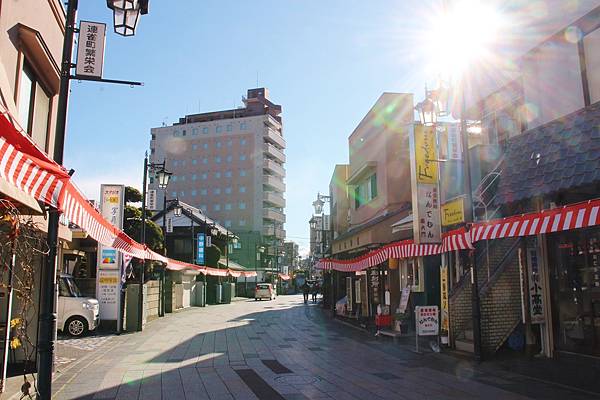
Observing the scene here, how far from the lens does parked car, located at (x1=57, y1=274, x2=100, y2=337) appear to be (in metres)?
16.6

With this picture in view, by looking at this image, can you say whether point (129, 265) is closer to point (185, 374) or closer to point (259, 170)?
point (185, 374)

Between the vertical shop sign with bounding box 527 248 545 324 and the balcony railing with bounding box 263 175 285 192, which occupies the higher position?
the balcony railing with bounding box 263 175 285 192

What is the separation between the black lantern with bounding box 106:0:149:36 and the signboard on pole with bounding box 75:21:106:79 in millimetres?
1283

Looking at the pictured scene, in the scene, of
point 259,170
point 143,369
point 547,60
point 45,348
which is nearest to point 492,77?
point 547,60

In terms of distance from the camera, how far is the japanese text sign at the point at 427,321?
13039 mm

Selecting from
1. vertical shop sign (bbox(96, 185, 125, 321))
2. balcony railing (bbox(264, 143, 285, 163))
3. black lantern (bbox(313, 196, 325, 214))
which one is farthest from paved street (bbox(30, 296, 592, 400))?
balcony railing (bbox(264, 143, 285, 163))

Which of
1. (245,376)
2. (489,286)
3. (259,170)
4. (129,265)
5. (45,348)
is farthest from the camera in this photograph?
(259,170)

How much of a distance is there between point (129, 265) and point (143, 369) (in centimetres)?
1009

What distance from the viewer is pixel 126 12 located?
6762 mm

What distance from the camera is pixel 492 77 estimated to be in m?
14.7

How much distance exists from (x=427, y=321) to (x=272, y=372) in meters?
4.91

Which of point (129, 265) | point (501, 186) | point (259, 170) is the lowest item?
point (129, 265)

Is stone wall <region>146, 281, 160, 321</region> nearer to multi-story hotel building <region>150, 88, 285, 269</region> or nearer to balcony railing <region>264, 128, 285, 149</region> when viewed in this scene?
multi-story hotel building <region>150, 88, 285, 269</region>

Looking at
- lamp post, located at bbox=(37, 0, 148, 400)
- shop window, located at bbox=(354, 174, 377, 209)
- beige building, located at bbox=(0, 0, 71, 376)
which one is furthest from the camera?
shop window, located at bbox=(354, 174, 377, 209)
